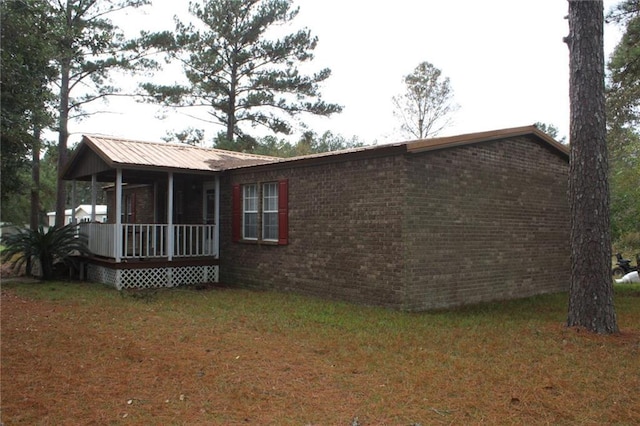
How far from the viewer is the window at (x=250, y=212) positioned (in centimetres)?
1254

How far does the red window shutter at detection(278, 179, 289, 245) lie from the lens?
37.7 ft

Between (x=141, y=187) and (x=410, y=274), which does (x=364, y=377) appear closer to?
(x=410, y=274)

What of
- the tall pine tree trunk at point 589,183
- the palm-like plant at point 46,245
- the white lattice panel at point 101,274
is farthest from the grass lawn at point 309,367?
the palm-like plant at point 46,245

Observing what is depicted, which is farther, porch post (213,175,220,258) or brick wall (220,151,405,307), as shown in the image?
porch post (213,175,220,258)

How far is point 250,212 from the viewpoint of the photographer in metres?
12.7

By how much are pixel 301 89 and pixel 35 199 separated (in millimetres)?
11988

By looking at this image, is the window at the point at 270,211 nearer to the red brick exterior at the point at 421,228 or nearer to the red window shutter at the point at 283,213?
the red brick exterior at the point at 421,228

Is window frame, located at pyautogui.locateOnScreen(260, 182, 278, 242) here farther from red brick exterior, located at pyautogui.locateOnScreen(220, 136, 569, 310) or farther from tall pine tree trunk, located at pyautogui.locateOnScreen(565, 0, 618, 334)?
tall pine tree trunk, located at pyautogui.locateOnScreen(565, 0, 618, 334)

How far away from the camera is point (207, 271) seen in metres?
13.2

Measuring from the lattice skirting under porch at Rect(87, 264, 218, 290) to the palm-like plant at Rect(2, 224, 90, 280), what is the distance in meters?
0.78

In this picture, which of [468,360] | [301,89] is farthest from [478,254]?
[301,89]

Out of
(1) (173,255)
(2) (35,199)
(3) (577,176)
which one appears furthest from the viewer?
(2) (35,199)

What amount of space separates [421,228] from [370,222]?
35.7 inches

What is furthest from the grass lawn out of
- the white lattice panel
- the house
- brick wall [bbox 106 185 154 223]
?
brick wall [bbox 106 185 154 223]
